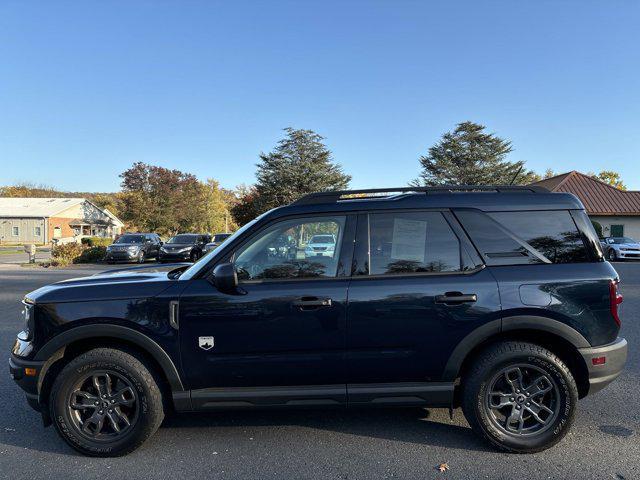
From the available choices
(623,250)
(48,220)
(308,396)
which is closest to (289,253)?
(308,396)

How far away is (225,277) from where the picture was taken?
324cm

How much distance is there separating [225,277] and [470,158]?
4973 centimetres

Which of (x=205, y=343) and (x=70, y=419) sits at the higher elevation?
(x=205, y=343)

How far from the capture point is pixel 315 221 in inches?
141

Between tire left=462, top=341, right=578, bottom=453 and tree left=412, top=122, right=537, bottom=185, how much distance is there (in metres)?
46.8

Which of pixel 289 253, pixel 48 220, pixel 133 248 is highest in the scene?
pixel 48 220

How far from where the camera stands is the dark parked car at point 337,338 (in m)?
3.30

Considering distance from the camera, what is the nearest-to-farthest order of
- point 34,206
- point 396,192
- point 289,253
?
point 289,253
point 396,192
point 34,206

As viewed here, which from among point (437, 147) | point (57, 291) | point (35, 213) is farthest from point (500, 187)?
point (35, 213)

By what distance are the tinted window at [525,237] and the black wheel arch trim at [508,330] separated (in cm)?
45

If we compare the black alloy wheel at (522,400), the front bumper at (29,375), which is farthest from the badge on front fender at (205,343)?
the black alloy wheel at (522,400)

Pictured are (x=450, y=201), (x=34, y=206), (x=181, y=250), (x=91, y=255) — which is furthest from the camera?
(x=34, y=206)

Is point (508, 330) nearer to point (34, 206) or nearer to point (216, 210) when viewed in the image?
point (34, 206)

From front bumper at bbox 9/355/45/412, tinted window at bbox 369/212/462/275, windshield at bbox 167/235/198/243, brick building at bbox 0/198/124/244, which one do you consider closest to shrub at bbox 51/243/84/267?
windshield at bbox 167/235/198/243
